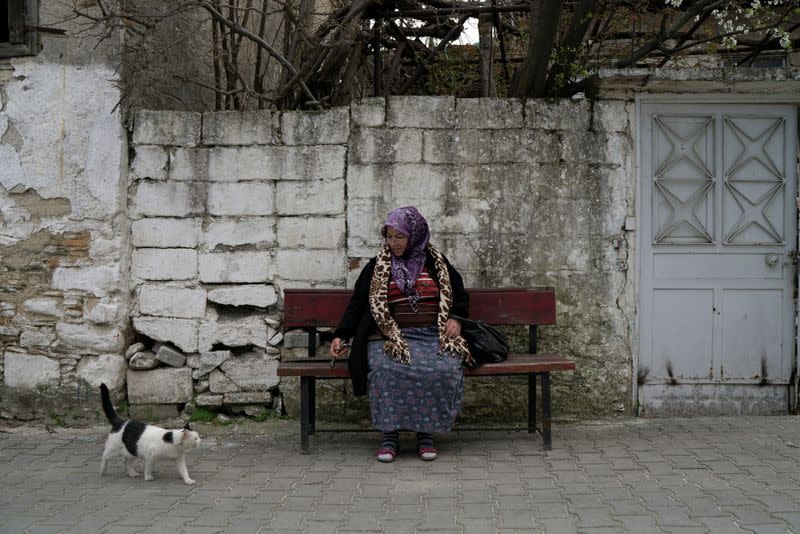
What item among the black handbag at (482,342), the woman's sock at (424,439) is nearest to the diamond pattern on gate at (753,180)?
the black handbag at (482,342)

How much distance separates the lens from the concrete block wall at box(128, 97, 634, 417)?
5.71 m

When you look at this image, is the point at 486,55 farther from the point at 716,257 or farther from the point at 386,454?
the point at 386,454

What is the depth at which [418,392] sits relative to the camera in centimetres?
489

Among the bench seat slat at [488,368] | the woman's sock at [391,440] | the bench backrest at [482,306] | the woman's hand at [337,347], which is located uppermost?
the bench backrest at [482,306]

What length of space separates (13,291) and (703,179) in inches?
202

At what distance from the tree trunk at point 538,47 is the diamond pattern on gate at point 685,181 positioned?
0.94 meters

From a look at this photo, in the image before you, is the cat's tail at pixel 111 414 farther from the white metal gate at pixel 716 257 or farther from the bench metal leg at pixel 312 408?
the white metal gate at pixel 716 257

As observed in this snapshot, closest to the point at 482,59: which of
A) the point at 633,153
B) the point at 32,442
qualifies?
the point at 633,153

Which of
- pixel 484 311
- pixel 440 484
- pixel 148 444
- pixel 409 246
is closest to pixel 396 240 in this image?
pixel 409 246

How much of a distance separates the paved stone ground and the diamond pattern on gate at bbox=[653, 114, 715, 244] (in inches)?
56.0

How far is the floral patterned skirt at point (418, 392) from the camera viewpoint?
4.89 metres

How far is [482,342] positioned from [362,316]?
31.4 inches

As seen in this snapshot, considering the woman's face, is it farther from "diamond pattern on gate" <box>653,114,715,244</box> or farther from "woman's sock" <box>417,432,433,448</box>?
"diamond pattern on gate" <box>653,114,715,244</box>

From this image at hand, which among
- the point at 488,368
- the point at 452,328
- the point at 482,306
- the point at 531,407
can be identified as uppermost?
the point at 482,306
